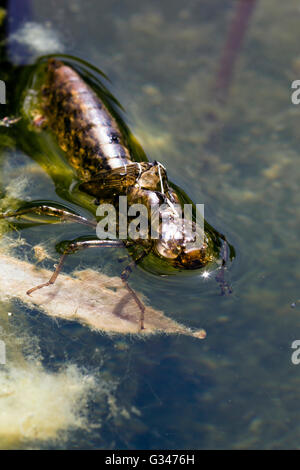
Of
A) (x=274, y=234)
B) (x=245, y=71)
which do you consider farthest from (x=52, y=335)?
(x=245, y=71)

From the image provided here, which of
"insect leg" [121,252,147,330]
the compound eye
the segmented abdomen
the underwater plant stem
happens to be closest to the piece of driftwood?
"insect leg" [121,252,147,330]

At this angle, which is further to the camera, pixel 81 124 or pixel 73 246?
pixel 81 124

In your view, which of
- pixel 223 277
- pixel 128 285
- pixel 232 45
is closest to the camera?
pixel 128 285

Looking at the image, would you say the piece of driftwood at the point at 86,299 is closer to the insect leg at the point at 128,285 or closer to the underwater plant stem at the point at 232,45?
the insect leg at the point at 128,285

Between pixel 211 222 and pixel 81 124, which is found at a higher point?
pixel 81 124

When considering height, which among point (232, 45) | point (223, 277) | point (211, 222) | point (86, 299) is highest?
point (232, 45)

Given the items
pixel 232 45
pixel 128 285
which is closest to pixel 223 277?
pixel 128 285

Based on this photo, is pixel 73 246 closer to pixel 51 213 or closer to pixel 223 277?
pixel 51 213

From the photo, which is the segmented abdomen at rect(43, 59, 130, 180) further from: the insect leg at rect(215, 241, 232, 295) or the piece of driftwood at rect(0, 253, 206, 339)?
the insect leg at rect(215, 241, 232, 295)
